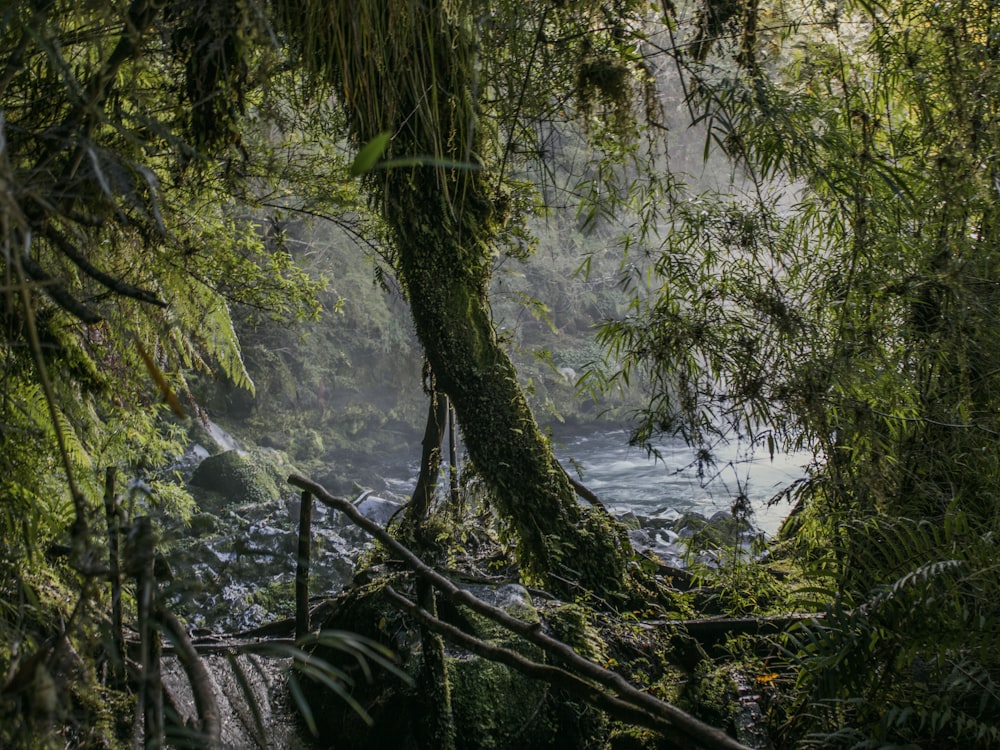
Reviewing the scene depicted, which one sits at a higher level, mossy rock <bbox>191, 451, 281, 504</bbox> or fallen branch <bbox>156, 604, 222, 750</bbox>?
fallen branch <bbox>156, 604, 222, 750</bbox>

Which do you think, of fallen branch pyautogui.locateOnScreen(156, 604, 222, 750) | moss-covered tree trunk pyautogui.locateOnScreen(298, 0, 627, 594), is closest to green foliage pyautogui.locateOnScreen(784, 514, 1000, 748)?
moss-covered tree trunk pyautogui.locateOnScreen(298, 0, 627, 594)

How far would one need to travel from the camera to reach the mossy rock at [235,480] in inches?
335

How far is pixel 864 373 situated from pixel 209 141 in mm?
2027

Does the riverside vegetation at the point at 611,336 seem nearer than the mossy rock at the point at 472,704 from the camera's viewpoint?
Yes

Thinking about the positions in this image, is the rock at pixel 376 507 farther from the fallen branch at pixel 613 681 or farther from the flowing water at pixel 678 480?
the fallen branch at pixel 613 681

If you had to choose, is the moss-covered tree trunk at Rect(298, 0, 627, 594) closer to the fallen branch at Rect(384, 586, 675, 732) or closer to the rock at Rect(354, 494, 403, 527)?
the fallen branch at Rect(384, 586, 675, 732)

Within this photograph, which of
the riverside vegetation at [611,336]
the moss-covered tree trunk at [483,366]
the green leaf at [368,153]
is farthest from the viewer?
the moss-covered tree trunk at [483,366]

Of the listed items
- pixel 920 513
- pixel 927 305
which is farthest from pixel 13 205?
pixel 920 513

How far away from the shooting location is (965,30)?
220 cm

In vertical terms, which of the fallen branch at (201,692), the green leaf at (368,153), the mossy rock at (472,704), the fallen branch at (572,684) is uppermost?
the green leaf at (368,153)

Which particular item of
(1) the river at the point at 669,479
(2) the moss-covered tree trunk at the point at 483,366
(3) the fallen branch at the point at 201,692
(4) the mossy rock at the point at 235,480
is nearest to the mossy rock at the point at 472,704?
(2) the moss-covered tree trunk at the point at 483,366

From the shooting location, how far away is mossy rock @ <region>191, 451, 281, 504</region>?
851 centimetres

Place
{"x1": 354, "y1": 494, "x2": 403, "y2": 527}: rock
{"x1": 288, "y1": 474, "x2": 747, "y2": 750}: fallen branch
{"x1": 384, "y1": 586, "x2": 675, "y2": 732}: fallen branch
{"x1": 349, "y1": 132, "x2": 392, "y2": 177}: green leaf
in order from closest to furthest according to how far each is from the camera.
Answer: {"x1": 349, "y1": 132, "x2": 392, "y2": 177}: green leaf → {"x1": 288, "y1": 474, "x2": 747, "y2": 750}: fallen branch → {"x1": 384, "y1": 586, "x2": 675, "y2": 732}: fallen branch → {"x1": 354, "y1": 494, "x2": 403, "y2": 527}: rock

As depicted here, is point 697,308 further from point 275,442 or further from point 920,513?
point 275,442
